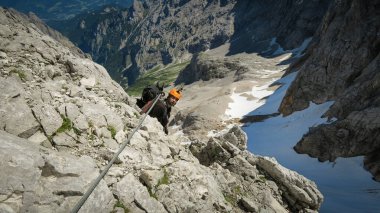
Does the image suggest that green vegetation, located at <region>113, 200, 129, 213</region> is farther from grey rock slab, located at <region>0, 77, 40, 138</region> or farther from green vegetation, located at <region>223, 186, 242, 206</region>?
green vegetation, located at <region>223, 186, 242, 206</region>

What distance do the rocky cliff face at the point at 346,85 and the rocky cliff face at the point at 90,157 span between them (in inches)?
893

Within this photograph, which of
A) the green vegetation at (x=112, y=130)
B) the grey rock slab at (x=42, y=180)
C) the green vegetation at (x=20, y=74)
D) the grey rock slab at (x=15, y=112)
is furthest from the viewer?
the green vegetation at (x=112, y=130)

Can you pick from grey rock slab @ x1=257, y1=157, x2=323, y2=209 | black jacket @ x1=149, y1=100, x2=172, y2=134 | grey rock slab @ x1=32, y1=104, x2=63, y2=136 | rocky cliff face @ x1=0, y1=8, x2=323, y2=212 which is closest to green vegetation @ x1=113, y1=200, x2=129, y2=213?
rocky cliff face @ x1=0, y1=8, x2=323, y2=212

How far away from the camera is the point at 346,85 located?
54.5 meters

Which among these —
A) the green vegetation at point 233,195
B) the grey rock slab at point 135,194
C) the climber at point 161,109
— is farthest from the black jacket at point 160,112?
the grey rock slab at point 135,194

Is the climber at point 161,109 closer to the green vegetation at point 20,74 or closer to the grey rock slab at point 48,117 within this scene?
the grey rock slab at point 48,117

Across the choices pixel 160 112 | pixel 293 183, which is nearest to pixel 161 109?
pixel 160 112

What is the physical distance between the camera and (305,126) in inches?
2176

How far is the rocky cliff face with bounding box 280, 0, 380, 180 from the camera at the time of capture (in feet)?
→ 124

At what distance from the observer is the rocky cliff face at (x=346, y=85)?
1492 inches

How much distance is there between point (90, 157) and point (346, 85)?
51702 millimetres

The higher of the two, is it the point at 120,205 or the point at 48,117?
the point at 48,117

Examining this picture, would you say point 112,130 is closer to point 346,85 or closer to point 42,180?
point 42,180

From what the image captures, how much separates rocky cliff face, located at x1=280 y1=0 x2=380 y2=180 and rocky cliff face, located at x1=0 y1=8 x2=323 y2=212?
22.7 meters
